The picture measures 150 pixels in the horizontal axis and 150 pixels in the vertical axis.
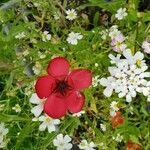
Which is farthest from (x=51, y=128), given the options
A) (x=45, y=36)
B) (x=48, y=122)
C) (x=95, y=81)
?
(x=45, y=36)

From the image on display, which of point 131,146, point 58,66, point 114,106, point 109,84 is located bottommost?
point 131,146

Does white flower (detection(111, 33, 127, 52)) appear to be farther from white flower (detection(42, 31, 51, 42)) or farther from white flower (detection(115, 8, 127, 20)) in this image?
white flower (detection(42, 31, 51, 42))

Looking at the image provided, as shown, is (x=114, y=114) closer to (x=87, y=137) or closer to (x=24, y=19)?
(x=87, y=137)

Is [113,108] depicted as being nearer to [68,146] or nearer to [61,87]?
[68,146]

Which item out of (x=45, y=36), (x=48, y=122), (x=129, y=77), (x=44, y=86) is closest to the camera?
(x=44, y=86)

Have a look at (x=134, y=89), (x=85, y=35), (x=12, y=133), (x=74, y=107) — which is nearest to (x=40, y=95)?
(x=74, y=107)

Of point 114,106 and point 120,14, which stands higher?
point 120,14

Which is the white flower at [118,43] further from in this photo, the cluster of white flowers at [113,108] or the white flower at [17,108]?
the white flower at [17,108]
